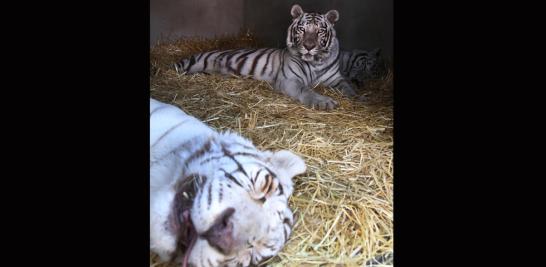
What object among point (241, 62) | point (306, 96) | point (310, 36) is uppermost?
point (310, 36)

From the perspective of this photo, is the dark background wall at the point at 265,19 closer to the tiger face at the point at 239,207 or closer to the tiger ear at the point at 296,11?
the tiger ear at the point at 296,11

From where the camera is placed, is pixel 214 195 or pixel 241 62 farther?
pixel 241 62

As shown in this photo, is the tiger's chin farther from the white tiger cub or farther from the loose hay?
the white tiger cub

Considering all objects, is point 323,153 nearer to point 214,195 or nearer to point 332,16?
point 214,195

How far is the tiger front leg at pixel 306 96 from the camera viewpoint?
7.61ft

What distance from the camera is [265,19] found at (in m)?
3.01

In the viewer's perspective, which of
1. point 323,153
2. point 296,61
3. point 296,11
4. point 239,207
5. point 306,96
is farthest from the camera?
point 296,61

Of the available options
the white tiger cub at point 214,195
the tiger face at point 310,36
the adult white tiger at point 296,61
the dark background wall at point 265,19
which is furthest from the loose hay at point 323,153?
the tiger face at point 310,36

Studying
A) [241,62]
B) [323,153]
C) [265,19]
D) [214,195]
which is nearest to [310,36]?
[265,19]

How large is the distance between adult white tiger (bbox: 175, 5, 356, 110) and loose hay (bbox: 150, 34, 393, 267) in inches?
15.6

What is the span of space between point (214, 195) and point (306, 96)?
1.42 meters

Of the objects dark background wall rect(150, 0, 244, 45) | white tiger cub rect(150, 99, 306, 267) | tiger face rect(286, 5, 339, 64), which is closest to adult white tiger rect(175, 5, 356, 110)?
tiger face rect(286, 5, 339, 64)
